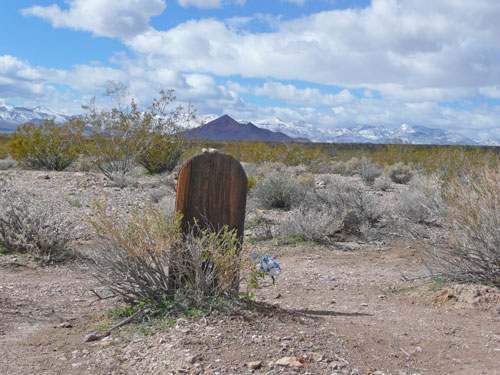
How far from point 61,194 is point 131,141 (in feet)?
11.9

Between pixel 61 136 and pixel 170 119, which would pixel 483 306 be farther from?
pixel 61 136

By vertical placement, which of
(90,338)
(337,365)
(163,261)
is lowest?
(90,338)

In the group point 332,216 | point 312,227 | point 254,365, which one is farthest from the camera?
point 332,216

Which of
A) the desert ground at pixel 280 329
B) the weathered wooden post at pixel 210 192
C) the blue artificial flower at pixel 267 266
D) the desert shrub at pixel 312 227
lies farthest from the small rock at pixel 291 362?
the desert shrub at pixel 312 227

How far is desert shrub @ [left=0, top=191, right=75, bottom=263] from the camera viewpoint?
588cm

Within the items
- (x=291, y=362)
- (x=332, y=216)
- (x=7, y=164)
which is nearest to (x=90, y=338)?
(x=291, y=362)

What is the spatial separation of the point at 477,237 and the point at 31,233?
5104 millimetres

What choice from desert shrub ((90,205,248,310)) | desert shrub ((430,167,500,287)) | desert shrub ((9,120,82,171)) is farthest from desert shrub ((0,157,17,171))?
desert shrub ((430,167,500,287))

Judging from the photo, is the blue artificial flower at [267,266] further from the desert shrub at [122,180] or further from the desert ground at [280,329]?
the desert shrub at [122,180]

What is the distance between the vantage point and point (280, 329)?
10.9ft

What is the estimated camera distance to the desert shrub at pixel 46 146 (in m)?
14.7

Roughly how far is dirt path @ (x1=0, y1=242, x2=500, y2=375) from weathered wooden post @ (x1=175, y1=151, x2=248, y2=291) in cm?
80

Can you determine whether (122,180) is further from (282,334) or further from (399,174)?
(399,174)

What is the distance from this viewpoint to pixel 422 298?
466cm
